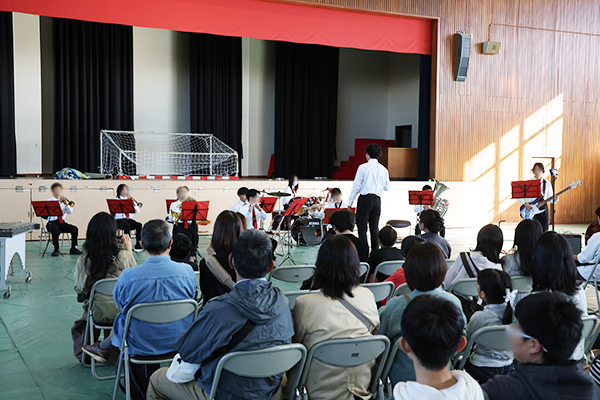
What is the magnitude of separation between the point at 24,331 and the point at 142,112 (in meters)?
10.6

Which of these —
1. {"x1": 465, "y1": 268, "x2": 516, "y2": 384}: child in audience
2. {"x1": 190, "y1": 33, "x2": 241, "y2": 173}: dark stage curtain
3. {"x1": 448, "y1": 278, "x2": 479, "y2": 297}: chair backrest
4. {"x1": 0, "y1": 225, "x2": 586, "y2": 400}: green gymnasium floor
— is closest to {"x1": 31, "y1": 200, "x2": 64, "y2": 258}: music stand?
{"x1": 0, "y1": 225, "x2": 586, "y2": 400}: green gymnasium floor

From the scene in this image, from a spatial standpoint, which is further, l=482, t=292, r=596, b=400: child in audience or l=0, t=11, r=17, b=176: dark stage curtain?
l=0, t=11, r=17, b=176: dark stage curtain

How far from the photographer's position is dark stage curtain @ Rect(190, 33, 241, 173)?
14375mm

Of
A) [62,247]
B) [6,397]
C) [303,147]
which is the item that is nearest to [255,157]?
[303,147]

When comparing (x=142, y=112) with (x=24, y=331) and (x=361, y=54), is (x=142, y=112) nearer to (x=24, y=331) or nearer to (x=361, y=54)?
(x=361, y=54)

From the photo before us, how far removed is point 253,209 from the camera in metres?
7.73

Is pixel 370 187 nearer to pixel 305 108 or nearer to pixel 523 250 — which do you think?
pixel 523 250

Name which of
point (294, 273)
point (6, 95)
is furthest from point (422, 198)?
point (6, 95)

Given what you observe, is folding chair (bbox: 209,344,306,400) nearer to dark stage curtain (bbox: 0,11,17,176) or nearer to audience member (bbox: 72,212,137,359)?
audience member (bbox: 72,212,137,359)

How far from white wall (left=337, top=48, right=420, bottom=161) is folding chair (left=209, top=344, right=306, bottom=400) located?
48.3 feet

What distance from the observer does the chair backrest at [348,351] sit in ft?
7.67

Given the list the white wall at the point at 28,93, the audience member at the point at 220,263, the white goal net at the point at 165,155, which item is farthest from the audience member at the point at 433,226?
the white wall at the point at 28,93

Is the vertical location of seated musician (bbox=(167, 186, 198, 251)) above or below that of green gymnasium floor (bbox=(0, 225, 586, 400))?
above

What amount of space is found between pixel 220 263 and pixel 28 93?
1147cm
